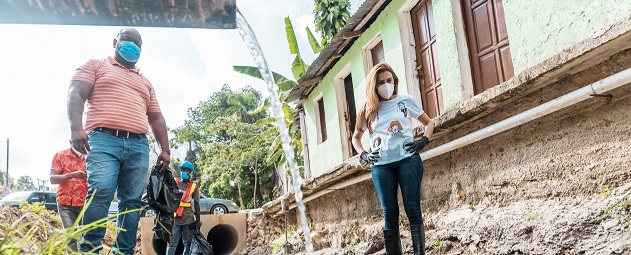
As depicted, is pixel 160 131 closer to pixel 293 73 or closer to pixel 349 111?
pixel 349 111

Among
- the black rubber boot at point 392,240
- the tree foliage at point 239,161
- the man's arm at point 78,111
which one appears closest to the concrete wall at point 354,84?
the black rubber boot at point 392,240

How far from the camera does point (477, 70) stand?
18.4 feet

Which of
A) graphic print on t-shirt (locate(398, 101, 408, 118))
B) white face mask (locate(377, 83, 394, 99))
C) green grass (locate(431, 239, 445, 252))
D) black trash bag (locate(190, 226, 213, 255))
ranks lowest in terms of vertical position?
green grass (locate(431, 239, 445, 252))

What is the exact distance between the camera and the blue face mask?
3627 mm

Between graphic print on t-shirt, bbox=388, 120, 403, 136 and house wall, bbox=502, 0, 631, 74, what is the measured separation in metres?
1.40

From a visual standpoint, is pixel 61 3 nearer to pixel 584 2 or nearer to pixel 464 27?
pixel 584 2

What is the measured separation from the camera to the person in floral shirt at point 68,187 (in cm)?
455

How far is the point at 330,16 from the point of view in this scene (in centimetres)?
1463

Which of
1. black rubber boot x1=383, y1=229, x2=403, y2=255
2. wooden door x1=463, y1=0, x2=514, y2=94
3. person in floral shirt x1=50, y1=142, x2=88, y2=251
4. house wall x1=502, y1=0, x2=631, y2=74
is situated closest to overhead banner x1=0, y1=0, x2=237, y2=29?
black rubber boot x1=383, y1=229, x2=403, y2=255

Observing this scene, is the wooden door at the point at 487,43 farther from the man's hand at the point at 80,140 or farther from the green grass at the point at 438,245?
the man's hand at the point at 80,140

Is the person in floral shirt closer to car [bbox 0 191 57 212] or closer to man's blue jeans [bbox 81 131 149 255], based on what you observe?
man's blue jeans [bbox 81 131 149 255]

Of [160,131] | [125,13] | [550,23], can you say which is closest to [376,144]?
[160,131]

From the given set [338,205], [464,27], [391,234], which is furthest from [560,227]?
[338,205]

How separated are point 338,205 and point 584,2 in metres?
4.65
